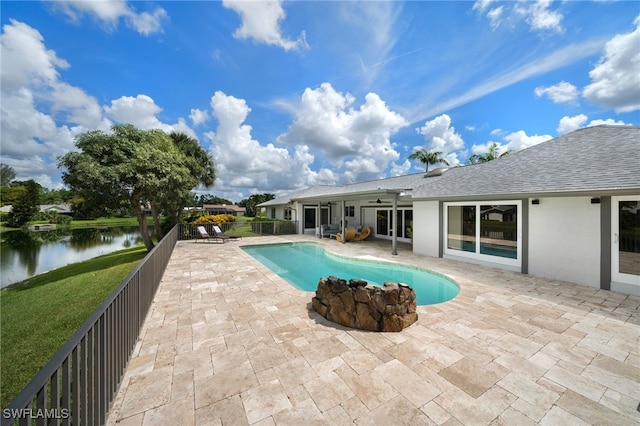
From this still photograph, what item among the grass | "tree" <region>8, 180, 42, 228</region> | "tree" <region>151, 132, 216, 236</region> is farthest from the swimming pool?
"tree" <region>8, 180, 42, 228</region>

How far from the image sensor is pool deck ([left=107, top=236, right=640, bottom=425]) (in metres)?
2.29

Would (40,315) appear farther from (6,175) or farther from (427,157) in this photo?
(6,175)

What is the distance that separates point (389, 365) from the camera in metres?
2.97

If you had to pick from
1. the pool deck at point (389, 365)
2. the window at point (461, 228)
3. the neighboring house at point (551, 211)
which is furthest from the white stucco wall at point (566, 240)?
the window at point (461, 228)

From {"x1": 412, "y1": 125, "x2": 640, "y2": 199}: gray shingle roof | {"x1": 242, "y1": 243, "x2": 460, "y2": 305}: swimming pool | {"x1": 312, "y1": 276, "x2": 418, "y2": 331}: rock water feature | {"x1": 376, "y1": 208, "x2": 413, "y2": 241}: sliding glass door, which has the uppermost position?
{"x1": 412, "y1": 125, "x2": 640, "y2": 199}: gray shingle roof

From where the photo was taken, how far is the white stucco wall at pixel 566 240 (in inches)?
238

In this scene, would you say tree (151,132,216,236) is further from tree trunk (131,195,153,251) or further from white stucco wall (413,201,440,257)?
white stucco wall (413,201,440,257)

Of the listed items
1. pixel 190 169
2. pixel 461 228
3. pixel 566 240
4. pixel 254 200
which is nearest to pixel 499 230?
pixel 461 228

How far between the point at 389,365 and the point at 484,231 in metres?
7.23

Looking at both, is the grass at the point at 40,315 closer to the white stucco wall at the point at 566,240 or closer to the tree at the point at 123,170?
the tree at the point at 123,170

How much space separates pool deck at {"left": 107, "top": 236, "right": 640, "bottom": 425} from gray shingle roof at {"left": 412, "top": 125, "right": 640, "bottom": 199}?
2600 mm

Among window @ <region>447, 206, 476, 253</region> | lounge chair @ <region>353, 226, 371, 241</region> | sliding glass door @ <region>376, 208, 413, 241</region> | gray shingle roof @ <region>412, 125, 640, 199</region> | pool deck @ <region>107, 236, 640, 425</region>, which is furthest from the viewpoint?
lounge chair @ <region>353, 226, 371, 241</region>

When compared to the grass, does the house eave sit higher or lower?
higher

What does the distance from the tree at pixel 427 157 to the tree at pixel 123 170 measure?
23.8 meters
